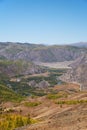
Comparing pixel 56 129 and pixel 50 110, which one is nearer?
pixel 56 129

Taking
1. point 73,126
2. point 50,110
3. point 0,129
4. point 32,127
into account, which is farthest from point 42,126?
point 50,110

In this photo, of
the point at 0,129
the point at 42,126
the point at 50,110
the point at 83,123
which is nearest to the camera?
the point at 83,123

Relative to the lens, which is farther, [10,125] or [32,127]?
[10,125]

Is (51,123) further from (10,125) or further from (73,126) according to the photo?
(10,125)

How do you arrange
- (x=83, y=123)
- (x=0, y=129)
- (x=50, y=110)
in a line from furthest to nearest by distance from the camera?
(x=50, y=110) → (x=0, y=129) → (x=83, y=123)

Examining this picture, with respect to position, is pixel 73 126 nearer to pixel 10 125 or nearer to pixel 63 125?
pixel 63 125

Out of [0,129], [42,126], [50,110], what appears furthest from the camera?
[50,110]

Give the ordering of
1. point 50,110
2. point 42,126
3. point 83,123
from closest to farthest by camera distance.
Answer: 1. point 83,123
2. point 42,126
3. point 50,110

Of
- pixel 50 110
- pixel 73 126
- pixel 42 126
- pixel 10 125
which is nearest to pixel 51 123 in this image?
pixel 42 126

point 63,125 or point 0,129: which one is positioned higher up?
point 63,125
